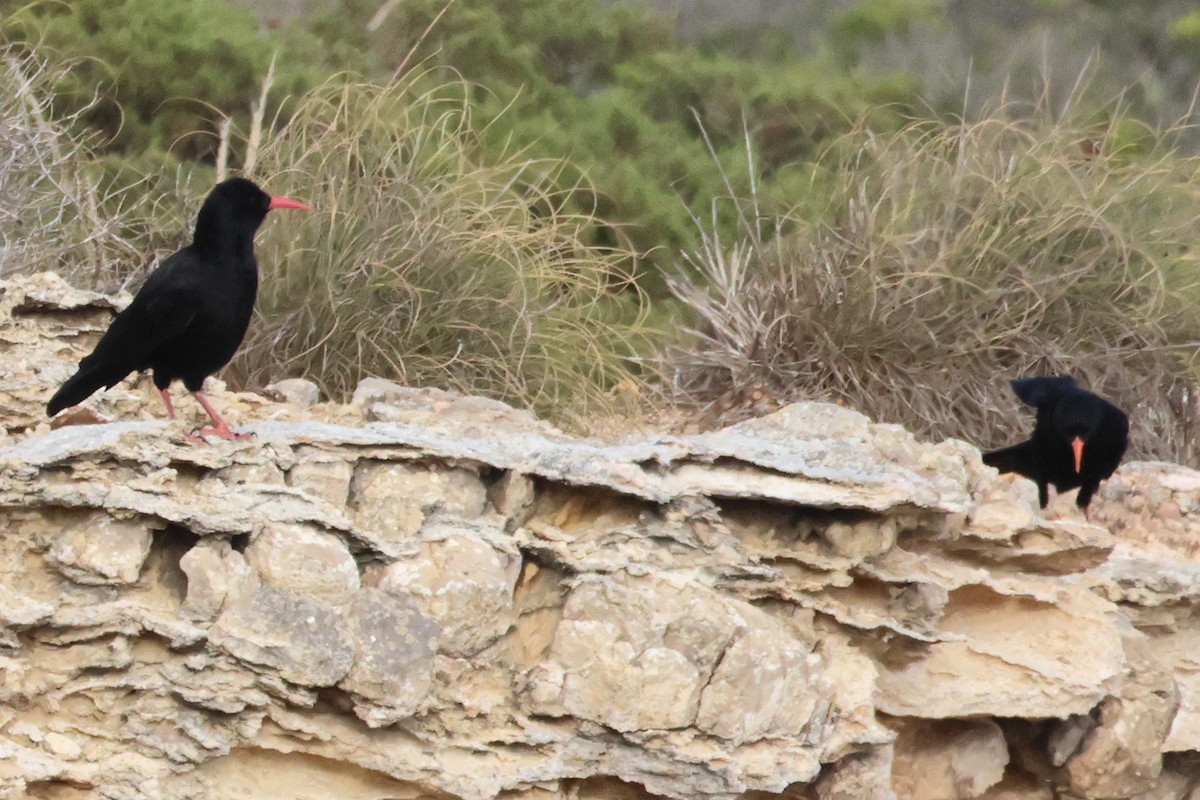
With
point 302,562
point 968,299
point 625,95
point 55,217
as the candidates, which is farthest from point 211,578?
point 625,95

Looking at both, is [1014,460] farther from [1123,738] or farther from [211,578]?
[211,578]

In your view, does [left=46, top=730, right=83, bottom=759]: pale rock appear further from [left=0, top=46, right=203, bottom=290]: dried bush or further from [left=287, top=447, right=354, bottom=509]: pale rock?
[left=0, top=46, right=203, bottom=290]: dried bush

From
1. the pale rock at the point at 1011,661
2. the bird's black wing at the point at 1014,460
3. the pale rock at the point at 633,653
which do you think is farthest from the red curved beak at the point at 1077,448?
the pale rock at the point at 633,653

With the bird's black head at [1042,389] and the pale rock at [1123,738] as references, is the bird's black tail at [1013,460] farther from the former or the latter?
the pale rock at [1123,738]

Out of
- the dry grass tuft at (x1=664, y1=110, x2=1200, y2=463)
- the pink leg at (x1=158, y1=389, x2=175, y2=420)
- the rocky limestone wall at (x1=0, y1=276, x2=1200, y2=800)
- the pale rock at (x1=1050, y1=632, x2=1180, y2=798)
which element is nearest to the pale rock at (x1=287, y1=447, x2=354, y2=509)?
the rocky limestone wall at (x1=0, y1=276, x2=1200, y2=800)

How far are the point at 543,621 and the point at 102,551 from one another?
98 cm

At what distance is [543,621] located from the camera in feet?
12.4

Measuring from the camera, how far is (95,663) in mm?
3307

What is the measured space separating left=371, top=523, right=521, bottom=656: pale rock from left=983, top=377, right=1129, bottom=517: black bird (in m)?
2.64

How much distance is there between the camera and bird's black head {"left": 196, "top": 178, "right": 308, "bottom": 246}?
4.44 m

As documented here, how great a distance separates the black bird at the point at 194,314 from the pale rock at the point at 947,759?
1.96m

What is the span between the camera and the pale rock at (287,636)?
3.31 meters

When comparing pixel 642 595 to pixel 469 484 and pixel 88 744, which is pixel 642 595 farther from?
pixel 88 744

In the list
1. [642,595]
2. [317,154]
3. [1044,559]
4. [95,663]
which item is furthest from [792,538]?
[317,154]
